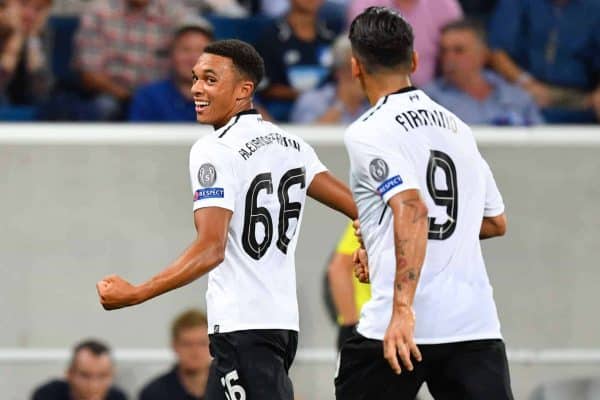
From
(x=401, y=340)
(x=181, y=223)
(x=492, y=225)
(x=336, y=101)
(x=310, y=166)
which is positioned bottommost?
(x=401, y=340)

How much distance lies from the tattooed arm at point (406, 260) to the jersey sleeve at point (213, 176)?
63 cm

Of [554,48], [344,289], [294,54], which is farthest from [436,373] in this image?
[554,48]

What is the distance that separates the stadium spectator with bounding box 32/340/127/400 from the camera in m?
8.65

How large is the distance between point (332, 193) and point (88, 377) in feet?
11.4

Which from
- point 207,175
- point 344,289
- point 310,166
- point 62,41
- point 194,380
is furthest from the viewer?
point 62,41

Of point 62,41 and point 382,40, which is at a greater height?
point 62,41

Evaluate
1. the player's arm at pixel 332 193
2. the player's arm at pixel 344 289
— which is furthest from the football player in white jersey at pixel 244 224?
the player's arm at pixel 344 289

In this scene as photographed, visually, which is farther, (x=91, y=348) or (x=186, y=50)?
(x=186, y=50)

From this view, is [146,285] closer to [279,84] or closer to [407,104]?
[407,104]

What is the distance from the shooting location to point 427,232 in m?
4.97

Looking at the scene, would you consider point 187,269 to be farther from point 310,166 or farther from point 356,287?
point 356,287

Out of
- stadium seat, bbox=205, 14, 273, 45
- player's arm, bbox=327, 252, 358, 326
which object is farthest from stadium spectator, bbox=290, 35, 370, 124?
player's arm, bbox=327, 252, 358, 326

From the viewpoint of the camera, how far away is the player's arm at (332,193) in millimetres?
5633

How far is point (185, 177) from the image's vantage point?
9.09 metres
